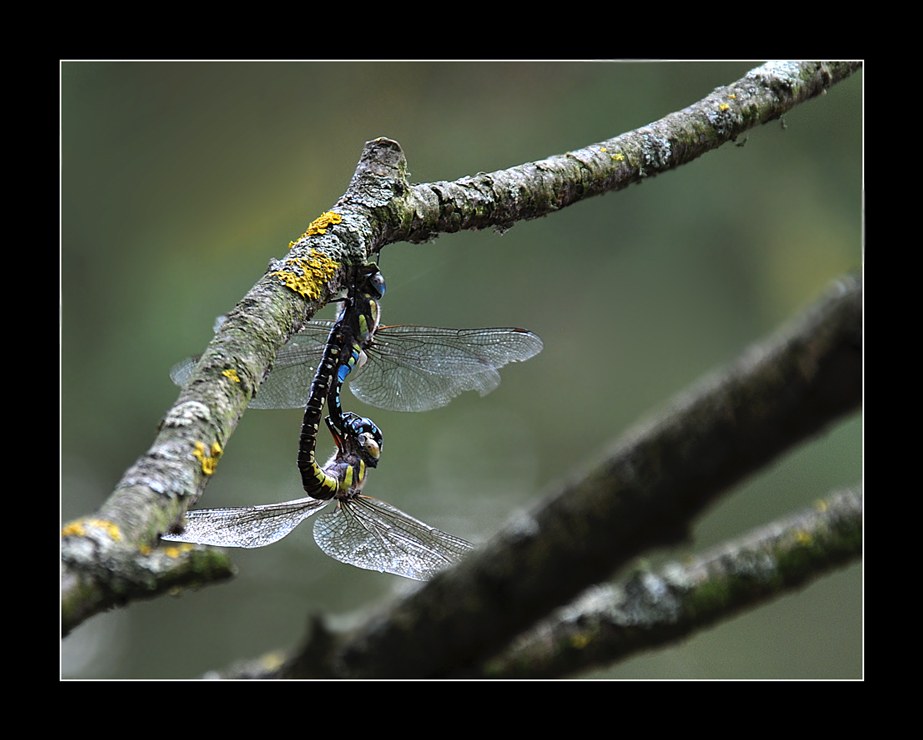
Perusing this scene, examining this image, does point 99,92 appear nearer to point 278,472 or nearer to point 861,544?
point 278,472

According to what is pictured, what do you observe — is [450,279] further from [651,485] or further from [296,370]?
[651,485]

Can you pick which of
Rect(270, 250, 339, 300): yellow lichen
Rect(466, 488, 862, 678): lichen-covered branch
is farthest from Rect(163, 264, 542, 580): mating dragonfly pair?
Rect(466, 488, 862, 678): lichen-covered branch

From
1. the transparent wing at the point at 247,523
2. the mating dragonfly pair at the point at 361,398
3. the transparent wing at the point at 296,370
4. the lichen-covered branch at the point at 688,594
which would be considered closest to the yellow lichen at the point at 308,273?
the mating dragonfly pair at the point at 361,398

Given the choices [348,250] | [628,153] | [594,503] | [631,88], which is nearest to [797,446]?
[594,503]

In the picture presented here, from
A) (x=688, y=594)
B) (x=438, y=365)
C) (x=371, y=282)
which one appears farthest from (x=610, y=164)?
(x=688, y=594)

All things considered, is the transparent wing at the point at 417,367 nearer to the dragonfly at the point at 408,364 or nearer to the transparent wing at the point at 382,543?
the dragonfly at the point at 408,364
